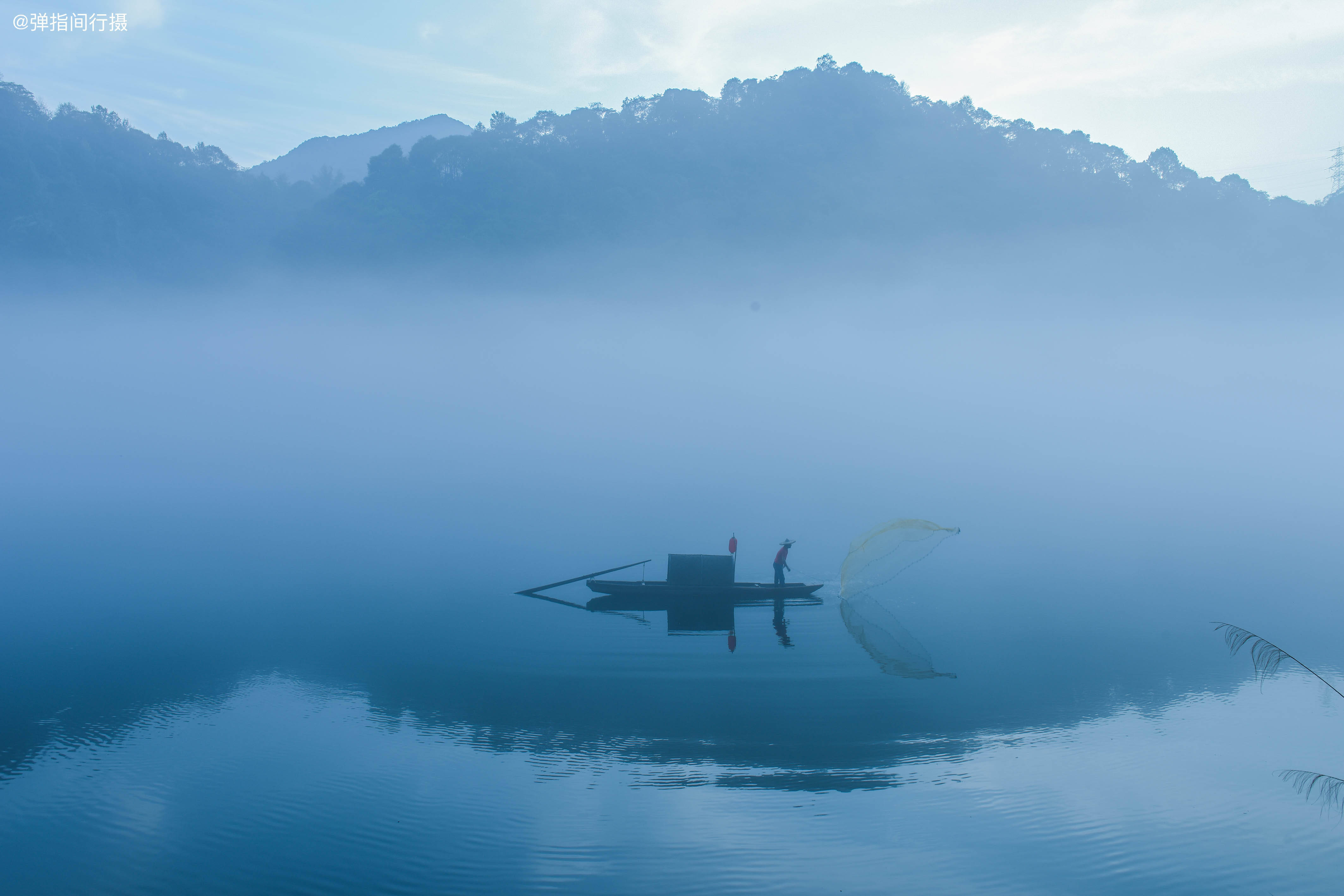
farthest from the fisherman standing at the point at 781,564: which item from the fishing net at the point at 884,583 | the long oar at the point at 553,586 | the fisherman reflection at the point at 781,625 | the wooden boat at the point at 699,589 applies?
the long oar at the point at 553,586

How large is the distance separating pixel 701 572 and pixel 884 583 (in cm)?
709

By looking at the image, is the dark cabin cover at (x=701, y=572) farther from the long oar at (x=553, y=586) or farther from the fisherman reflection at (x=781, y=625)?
the long oar at (x=553, y=586)

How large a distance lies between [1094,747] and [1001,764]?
265cm

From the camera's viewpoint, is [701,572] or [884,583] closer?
[701,572]

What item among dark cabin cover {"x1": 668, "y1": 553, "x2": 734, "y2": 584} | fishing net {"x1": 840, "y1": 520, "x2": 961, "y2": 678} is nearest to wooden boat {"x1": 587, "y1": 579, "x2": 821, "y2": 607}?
dark cabin cover {"x1": 668, "y1": 553, "x2": 734, "y2": 584}

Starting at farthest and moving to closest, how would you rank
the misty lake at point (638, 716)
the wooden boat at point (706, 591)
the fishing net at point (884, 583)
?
the wooden boat at point (706, 591) < the fishing net at point (884, 583) < the misty lake at point (638, 716)

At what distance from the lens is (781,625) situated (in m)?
27.2

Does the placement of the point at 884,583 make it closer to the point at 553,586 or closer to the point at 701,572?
the point at 701,572

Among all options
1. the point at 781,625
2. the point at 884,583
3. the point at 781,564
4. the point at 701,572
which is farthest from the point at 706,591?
the point at 884,583

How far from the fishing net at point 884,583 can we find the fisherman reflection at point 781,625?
214 cm

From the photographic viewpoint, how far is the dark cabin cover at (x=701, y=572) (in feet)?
94.9

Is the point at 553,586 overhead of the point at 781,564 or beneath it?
beneath

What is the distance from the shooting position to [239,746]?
1706 centimetres

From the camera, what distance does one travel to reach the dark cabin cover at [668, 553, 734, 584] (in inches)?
1139
